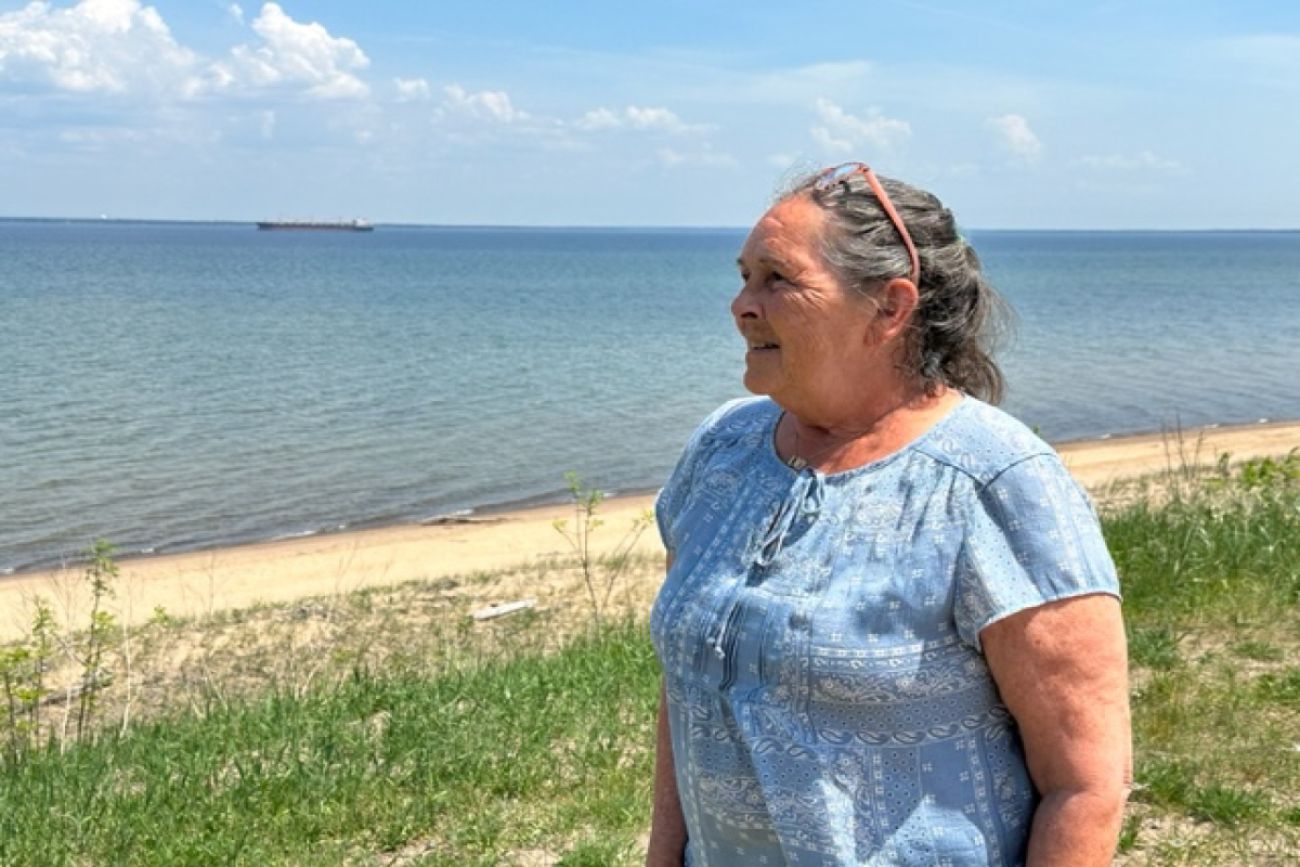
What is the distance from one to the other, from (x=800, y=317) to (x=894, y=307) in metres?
0.15

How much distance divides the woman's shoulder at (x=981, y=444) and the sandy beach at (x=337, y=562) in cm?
961

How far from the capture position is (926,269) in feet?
7.41

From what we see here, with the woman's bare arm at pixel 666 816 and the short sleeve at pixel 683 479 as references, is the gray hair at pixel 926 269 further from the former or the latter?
the woman's bare arm at pixel 666 816

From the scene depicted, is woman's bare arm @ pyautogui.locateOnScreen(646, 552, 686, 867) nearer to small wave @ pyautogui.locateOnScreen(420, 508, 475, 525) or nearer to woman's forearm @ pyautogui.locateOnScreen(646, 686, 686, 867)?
woman's forearm @ pyautogui.locateOnScreen(646, 686, 686, 867)

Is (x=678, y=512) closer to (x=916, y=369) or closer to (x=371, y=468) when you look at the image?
(x=916, y=369)

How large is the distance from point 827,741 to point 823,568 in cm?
25

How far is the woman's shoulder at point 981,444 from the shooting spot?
210cm

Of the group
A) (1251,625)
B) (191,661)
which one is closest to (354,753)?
(1251,625)

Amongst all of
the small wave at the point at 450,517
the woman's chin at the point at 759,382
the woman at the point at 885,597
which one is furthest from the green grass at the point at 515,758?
the small wave at the point at 450,517

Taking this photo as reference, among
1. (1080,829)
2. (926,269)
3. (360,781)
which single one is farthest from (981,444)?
(360,781)

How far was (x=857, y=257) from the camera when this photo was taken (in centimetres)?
223

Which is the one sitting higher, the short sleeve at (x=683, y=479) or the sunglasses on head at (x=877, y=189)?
the sunglasses on head at (x=877, y=189)

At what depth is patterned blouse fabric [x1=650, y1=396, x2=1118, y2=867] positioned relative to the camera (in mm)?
2057

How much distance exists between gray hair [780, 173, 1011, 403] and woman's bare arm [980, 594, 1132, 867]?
451 mm
